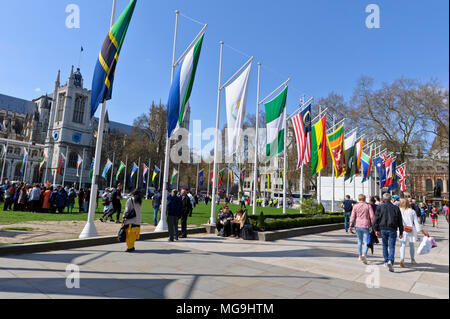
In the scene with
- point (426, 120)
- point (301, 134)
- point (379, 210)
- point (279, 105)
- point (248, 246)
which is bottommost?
point (248, 246)

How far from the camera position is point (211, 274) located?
594 centimetres

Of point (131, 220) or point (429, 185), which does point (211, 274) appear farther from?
point (429, 185)

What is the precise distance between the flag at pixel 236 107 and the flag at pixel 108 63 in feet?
17.6


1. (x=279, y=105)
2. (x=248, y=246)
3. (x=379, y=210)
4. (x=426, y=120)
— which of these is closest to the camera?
(x=379, y=210)

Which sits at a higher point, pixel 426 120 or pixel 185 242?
pixel 426 120

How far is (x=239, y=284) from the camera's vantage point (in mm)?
5293

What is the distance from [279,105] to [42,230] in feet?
39.7

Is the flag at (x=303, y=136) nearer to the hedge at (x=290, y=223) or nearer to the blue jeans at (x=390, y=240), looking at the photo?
the hedge at (x=290, y=223)

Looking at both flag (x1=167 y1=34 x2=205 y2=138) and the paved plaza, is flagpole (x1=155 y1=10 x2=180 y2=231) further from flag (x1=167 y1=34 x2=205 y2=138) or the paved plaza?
the paved plaza

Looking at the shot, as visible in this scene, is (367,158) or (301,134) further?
(367,158)

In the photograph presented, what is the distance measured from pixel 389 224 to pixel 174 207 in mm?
6342

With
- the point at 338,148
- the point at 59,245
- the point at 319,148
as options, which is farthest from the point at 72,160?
the point at 59,245
